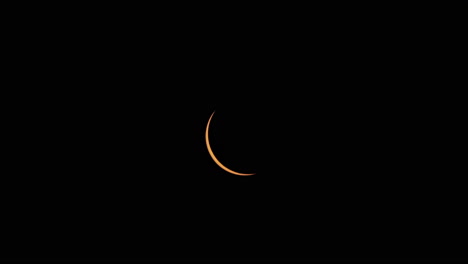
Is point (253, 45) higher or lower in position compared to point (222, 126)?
higher

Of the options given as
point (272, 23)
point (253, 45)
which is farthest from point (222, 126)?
point (272, 23)

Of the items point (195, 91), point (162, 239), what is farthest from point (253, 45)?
point (162, 239)

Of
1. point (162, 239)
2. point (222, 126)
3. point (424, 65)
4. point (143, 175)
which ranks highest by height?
point (424, 65)

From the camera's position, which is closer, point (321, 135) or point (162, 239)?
point (162, 239)

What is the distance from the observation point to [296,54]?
2240mm

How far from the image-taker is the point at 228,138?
228 centimetres

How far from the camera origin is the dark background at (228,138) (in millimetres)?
2107

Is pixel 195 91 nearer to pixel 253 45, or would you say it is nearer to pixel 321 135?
pixel 253 45

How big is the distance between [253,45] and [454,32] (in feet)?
3.90

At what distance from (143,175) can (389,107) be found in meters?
1.52

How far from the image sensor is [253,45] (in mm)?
2197

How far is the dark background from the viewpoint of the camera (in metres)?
2.11

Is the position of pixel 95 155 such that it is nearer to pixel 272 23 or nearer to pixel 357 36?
pixel 272 23

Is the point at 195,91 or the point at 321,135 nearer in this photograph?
the point at 195,91
